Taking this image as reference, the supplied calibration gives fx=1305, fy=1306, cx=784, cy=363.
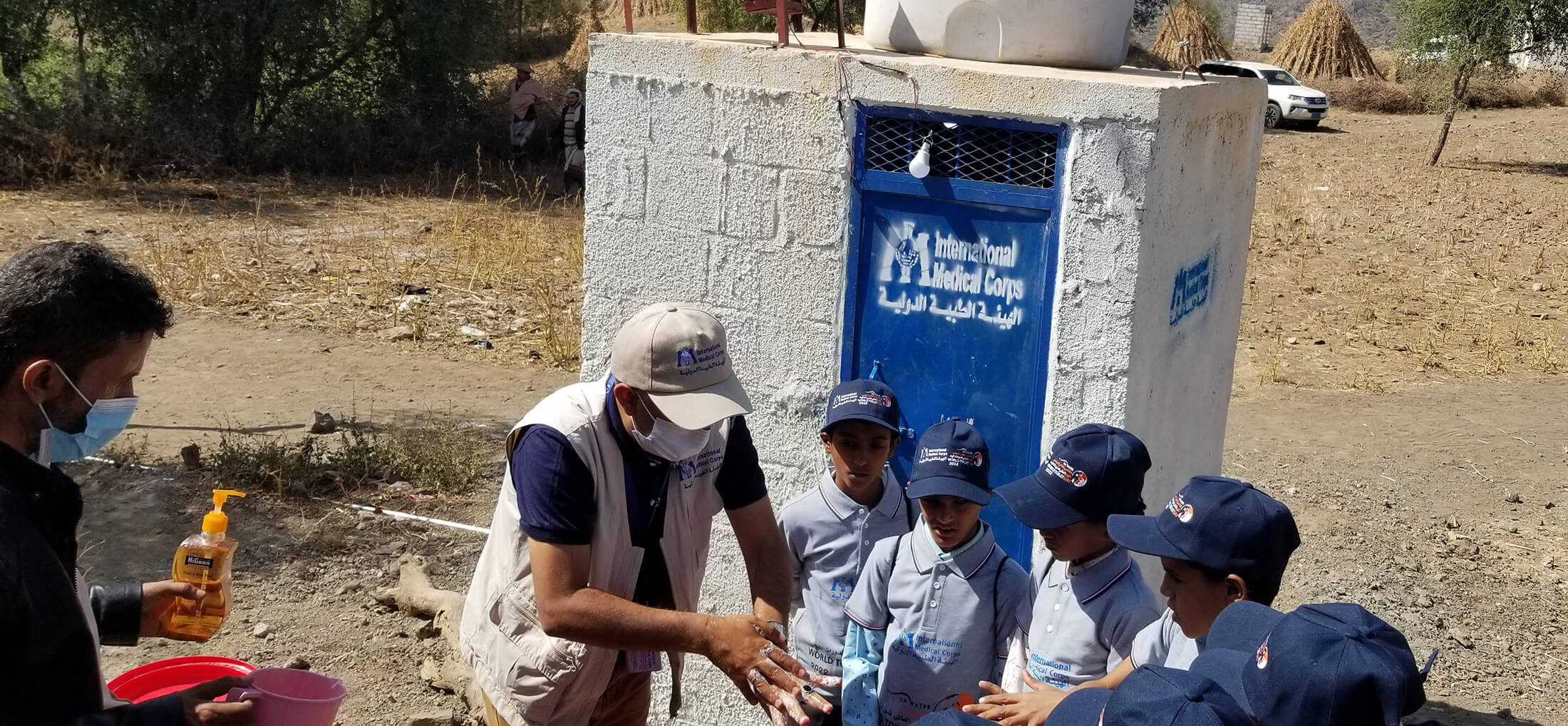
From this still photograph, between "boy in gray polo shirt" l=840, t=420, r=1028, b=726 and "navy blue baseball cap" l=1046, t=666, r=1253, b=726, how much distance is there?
1060 mm

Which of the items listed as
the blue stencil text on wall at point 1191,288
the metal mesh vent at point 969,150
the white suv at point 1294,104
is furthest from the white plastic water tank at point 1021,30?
the white suv at point 1294,104

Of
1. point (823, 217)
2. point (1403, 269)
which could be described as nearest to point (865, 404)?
point (823, 217)

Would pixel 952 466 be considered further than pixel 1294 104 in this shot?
Answer: No

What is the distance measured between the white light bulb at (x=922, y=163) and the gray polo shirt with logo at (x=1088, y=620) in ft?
3.99

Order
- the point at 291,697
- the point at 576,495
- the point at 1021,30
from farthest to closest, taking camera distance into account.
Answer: the point at 1021,30 < the point at 576,495 < the point at 291,697

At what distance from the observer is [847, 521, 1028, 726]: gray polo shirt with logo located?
3111mm

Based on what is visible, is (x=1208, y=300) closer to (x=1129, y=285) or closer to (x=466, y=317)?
(x=1129, y=285)

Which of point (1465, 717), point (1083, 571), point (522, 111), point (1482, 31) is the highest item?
point (1482, 31)

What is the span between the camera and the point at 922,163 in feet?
12.0

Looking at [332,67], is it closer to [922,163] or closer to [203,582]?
[922,163]

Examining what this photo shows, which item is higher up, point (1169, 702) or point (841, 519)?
point (1169, 702)

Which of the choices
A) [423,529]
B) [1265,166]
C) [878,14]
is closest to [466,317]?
[423,529]

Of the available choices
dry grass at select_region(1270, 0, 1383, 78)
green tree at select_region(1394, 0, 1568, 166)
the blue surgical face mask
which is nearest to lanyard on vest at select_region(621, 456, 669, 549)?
the blue surgical face mask

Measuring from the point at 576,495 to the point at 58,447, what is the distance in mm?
881
